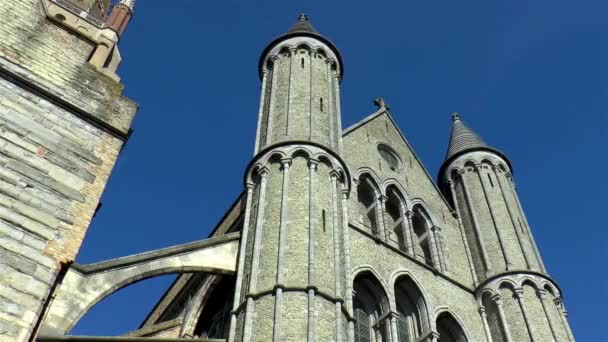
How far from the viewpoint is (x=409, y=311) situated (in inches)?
500

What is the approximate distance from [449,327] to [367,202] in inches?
134

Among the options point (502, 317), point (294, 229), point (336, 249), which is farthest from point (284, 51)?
point (502, 317)

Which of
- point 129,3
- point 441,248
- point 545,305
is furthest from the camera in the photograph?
point 129,3

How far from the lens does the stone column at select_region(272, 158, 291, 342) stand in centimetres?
881

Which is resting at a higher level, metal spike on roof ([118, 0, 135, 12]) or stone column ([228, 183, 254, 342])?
metal spike on roof ([118, 0, 135, 12])

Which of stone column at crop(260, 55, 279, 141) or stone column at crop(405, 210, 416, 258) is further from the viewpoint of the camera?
stone column at crop(405, 210, 416, 258)

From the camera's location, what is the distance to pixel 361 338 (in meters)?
11.5

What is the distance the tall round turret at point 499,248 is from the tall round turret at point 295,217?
423 cm

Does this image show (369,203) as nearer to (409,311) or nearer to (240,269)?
(409,311)

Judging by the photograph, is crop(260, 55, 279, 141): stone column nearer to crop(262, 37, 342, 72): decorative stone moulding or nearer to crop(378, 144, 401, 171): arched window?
crop(262, 37, 342, 72): decorative stone moulding

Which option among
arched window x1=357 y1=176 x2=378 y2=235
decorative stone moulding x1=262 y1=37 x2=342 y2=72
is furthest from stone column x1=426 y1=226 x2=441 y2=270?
decorative stone moulding x1=262 y1=37 x2=342 y2=72

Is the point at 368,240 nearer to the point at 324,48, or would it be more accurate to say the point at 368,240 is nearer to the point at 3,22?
the point at 324,48

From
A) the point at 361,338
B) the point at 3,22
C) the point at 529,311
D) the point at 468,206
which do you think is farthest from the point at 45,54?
the point at 468,206

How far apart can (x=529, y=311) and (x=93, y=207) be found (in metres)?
10.2
